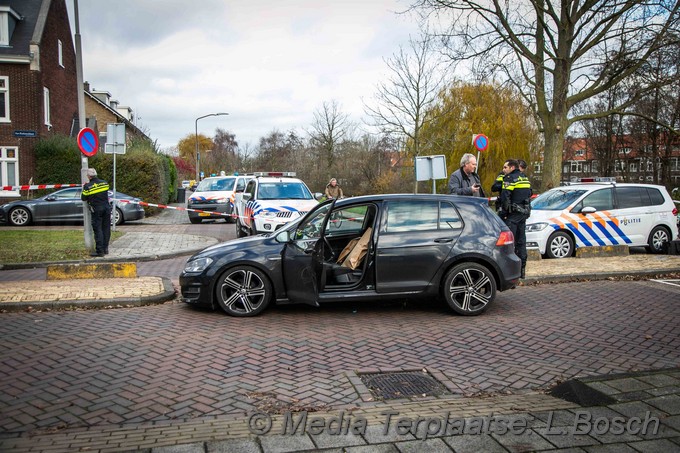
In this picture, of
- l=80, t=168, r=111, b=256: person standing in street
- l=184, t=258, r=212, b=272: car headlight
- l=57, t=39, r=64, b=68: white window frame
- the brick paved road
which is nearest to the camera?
the brick paved road

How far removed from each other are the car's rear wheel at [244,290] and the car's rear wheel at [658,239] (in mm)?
10144

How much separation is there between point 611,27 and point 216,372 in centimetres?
1881

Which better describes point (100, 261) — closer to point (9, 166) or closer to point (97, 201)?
point (97, 201)

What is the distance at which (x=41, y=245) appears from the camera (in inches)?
543

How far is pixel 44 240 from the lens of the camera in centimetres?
1477

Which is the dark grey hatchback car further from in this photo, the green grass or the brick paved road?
the green grass

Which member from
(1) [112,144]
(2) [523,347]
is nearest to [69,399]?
(2) [523,347]

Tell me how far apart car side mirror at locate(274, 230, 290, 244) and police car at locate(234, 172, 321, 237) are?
6.41 m

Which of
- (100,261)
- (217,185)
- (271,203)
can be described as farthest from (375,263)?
(217,185)

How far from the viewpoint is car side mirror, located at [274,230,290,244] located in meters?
7.22

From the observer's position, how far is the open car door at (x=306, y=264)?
6824mm

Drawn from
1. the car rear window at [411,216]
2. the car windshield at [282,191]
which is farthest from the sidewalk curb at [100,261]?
the car rear window at [411,216]

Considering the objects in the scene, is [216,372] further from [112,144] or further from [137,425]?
[112,144]

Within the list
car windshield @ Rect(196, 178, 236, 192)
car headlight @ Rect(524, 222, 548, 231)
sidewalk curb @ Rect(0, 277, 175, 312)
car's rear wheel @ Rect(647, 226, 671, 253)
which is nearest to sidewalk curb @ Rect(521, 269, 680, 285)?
car headlight @ Rect(524, 222, 548, 231)
